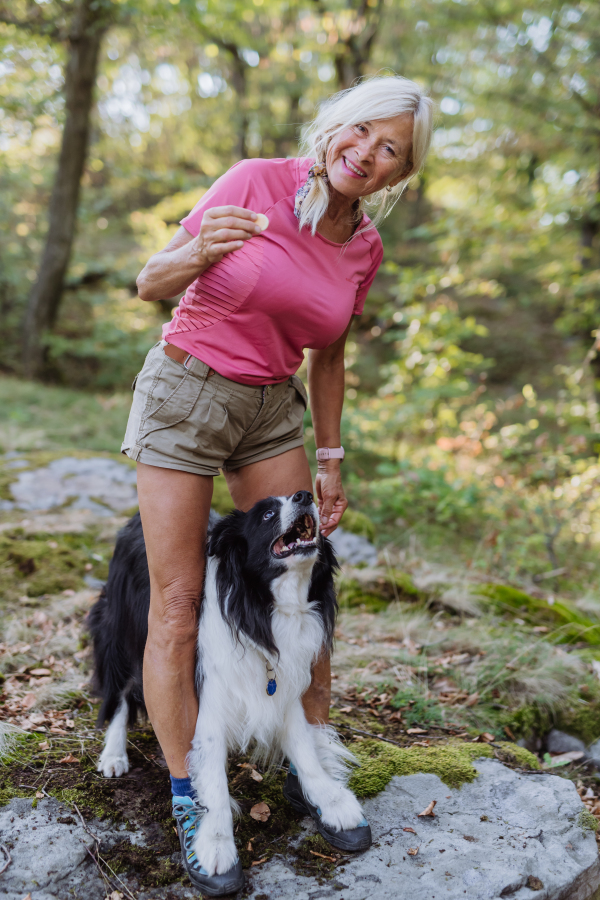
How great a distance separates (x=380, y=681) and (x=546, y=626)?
4.19 feet

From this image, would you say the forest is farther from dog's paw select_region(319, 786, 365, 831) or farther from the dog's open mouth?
the dog's open mouth

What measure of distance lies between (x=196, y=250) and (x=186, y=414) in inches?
18.1

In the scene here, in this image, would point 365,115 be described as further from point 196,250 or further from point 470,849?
point 470,849

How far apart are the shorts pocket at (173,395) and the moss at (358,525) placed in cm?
300

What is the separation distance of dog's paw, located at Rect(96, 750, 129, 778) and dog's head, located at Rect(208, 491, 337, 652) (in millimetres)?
759

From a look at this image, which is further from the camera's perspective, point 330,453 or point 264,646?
point 330,453

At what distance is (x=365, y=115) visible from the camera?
1730 millimetres

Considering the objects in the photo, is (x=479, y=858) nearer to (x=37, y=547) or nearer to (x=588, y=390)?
(x=37, y=547)

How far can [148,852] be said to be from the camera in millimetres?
1743

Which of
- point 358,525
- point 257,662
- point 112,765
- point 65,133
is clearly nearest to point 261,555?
point 257,662

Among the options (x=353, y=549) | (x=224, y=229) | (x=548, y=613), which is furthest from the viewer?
(x=353, y=549)

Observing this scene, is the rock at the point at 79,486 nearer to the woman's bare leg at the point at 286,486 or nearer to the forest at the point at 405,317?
the forest at the point at 405,317

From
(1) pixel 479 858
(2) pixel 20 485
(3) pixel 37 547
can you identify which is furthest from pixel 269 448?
(2) pixel 20 485

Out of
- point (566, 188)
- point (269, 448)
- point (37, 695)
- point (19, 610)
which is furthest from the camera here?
point (566, 188)
